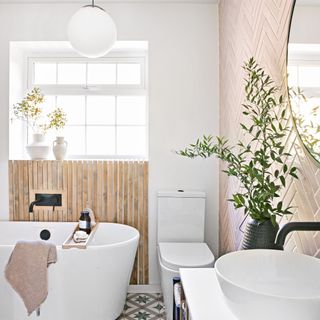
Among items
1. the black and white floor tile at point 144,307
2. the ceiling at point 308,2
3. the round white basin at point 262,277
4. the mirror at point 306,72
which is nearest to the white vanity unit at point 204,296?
the round white basin at point 262,277

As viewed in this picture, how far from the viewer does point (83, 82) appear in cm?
334

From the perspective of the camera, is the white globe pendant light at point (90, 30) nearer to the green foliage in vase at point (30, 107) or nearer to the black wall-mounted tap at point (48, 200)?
the green foliage in vase at point (30, 107)

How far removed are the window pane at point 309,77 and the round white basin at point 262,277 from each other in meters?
0.66

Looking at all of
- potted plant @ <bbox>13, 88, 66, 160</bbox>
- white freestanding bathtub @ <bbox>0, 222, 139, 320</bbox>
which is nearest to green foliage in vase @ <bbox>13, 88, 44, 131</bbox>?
potted plant @ <bbox>13, 88, 66, 160</bbox>

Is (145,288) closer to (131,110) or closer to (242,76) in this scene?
(131,110)

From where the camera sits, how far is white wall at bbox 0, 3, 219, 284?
302 centimetres

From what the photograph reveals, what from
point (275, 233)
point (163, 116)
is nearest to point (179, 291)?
point (275, 233)

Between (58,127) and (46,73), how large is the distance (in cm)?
66

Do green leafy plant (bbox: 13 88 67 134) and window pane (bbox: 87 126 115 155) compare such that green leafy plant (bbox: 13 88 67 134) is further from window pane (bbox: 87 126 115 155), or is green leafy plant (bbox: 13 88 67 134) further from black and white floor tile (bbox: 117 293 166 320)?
black and white floor tile (bbox: 117 293 166 320)

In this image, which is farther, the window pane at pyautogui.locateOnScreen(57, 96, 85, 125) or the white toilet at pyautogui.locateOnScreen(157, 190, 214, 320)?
the window pane at pyautogui.locateOnScreen(57, 96, 85, 125)

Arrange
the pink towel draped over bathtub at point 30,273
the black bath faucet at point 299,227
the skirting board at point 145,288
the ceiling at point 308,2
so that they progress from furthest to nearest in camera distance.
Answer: the skirting board at point 145,288 < the pink towel draped over bathtub at point 30,273 < the ceiling at point 308,2 < the black bath faucet at point 299,227

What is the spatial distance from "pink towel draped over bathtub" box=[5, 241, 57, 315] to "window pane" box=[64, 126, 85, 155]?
4.64 ft

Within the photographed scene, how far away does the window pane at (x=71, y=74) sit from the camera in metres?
3.34

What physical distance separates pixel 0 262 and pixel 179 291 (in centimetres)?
133
